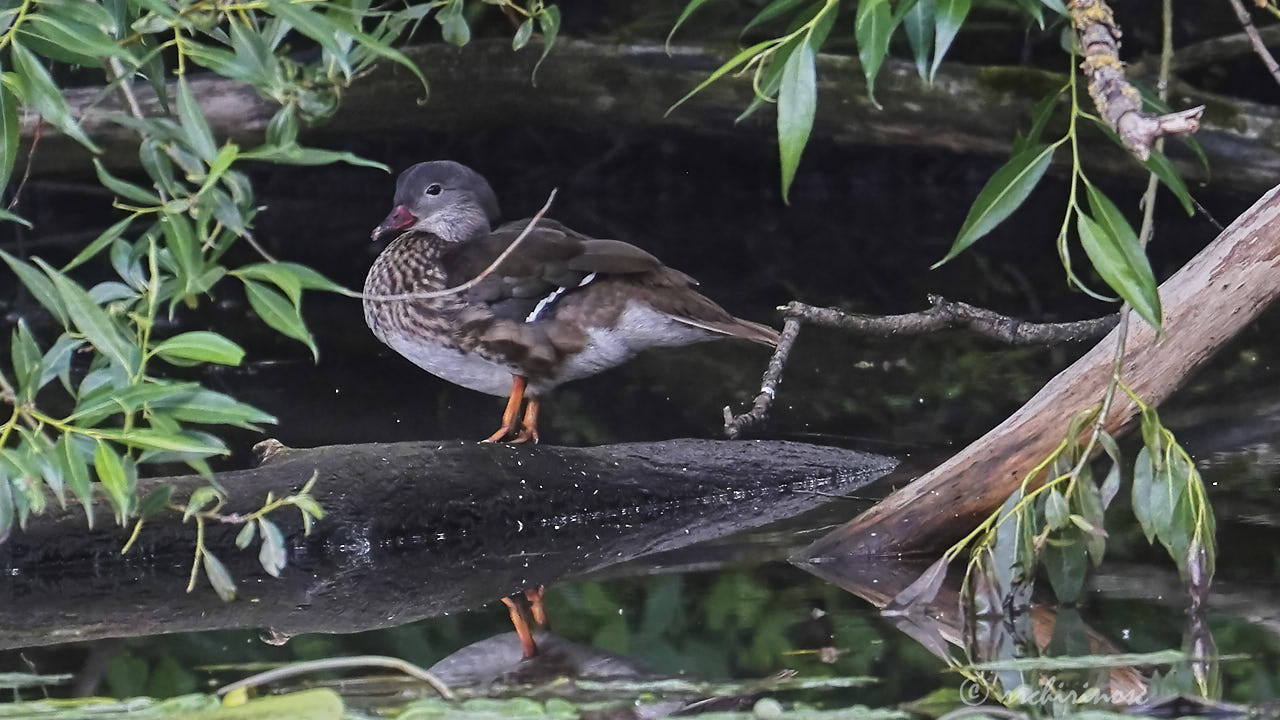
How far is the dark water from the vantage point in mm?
2564

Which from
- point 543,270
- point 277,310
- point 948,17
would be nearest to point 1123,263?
point 948,17

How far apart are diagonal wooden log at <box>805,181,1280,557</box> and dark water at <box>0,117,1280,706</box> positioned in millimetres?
249

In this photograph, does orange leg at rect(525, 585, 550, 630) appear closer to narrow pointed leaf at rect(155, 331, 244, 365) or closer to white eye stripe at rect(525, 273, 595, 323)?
white eye stripe at rect(525, 273, 595, 323)

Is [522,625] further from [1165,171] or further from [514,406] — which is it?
[1165,171]

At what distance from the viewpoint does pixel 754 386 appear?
496cm

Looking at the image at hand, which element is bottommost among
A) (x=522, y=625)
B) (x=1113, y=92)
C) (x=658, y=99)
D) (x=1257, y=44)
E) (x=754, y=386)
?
(x=522, y=625)

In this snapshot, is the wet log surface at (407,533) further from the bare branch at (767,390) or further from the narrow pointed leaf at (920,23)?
the narrow pointed leaf at (920,23)

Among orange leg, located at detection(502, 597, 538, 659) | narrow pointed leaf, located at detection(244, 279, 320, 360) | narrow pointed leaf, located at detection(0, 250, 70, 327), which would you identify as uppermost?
narrow pointed leaf, located at detection(0, 250, 70, 327)

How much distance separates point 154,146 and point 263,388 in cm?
316

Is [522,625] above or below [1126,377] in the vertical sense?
below

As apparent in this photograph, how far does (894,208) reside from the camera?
8.65 meters

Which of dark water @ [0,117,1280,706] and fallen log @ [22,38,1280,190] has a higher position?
fallen log @ [22,38,1280,190]

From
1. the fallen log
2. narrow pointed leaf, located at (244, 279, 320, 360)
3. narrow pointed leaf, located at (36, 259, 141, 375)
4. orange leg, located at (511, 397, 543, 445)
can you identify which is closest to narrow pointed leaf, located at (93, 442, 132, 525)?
narrow pointed leaf, located at (36, 259, 141, 375)

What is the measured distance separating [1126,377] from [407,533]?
1482 mm
